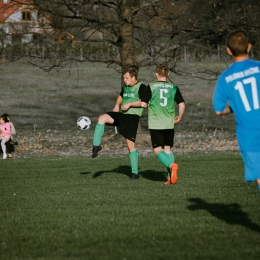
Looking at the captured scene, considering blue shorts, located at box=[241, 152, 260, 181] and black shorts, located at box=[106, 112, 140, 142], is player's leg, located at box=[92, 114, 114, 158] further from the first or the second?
blue shorts, located at box=[241, 152, 260, 181]

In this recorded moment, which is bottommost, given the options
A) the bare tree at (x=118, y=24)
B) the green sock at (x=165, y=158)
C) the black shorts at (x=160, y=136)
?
the green sock at (x=165, y=158)

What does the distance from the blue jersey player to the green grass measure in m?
0.77

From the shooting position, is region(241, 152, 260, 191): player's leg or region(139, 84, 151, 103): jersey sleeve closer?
region(241, 152, 260, 191): player's leg

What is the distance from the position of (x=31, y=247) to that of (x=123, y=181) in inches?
221

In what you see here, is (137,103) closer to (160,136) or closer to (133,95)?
(133,95)

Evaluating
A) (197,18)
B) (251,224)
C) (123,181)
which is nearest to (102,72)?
(197,18)

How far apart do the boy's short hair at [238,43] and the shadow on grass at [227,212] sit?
1.80m

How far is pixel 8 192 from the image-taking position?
10.9 m

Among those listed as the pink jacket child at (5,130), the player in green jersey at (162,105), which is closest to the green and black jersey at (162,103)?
the player in green jersey at (162,105)

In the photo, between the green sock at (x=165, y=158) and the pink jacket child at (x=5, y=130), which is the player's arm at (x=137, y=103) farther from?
the pink jacket child at (x=5, y=130)

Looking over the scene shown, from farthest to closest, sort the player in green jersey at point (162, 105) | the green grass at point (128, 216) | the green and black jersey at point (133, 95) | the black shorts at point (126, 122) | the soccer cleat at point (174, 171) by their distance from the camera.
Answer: the black shorts at point (126, 122) → the green and black jersey at point (133, 95) → the player in green jersey at point (162, 105) → the soccer cleat at point (174, 171) → the green grass at point (128, 216)

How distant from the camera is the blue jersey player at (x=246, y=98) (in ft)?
21.1

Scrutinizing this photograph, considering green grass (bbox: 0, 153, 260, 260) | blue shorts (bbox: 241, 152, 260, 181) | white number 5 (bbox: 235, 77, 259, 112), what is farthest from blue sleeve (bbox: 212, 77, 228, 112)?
green grass (bbox: 0, 153, 260, 260)

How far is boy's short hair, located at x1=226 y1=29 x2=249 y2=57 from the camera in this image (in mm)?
6461
